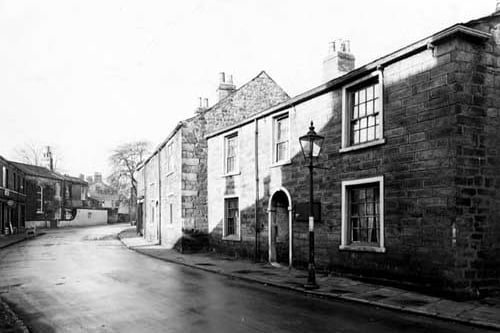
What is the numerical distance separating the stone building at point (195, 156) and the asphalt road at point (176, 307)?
864 centimetres

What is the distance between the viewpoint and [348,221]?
44.1 feet

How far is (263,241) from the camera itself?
59.3 feet

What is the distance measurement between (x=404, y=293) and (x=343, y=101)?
18.9ft

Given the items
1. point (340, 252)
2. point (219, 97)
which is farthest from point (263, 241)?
point (219, 97)

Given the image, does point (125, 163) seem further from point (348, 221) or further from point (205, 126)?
point (348, 221)

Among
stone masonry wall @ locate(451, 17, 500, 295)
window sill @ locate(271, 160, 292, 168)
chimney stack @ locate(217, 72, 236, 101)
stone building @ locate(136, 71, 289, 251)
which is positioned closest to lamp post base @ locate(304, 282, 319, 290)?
stone masonry wall @ locate(451, 17, 500, 295)

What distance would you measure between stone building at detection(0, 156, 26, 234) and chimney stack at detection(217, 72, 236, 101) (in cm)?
2140

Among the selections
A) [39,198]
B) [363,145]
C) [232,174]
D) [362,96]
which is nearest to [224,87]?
[232,174]

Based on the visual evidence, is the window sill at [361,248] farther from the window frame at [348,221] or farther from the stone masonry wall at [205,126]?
the stone masonry wall at [205,126]

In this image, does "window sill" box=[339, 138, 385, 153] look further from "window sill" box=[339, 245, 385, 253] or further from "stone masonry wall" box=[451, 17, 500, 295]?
"window sill" box=[339, 245, 385, 253]

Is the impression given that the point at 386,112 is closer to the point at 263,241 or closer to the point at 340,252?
the point at 340,252

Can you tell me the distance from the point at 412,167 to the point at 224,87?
18.6 metres

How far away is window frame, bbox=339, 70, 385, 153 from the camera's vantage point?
40.4ft

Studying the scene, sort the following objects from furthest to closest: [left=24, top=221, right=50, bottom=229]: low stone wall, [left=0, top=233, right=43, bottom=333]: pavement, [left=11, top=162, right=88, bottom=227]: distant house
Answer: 1. [left=11, top=162, right=88, bottom=227]: distant house
2. [left=24, top=221, right=50, bottom=229]: low stone wall
3. [left=0, top=233, right=43, bottom=333]: pavement
